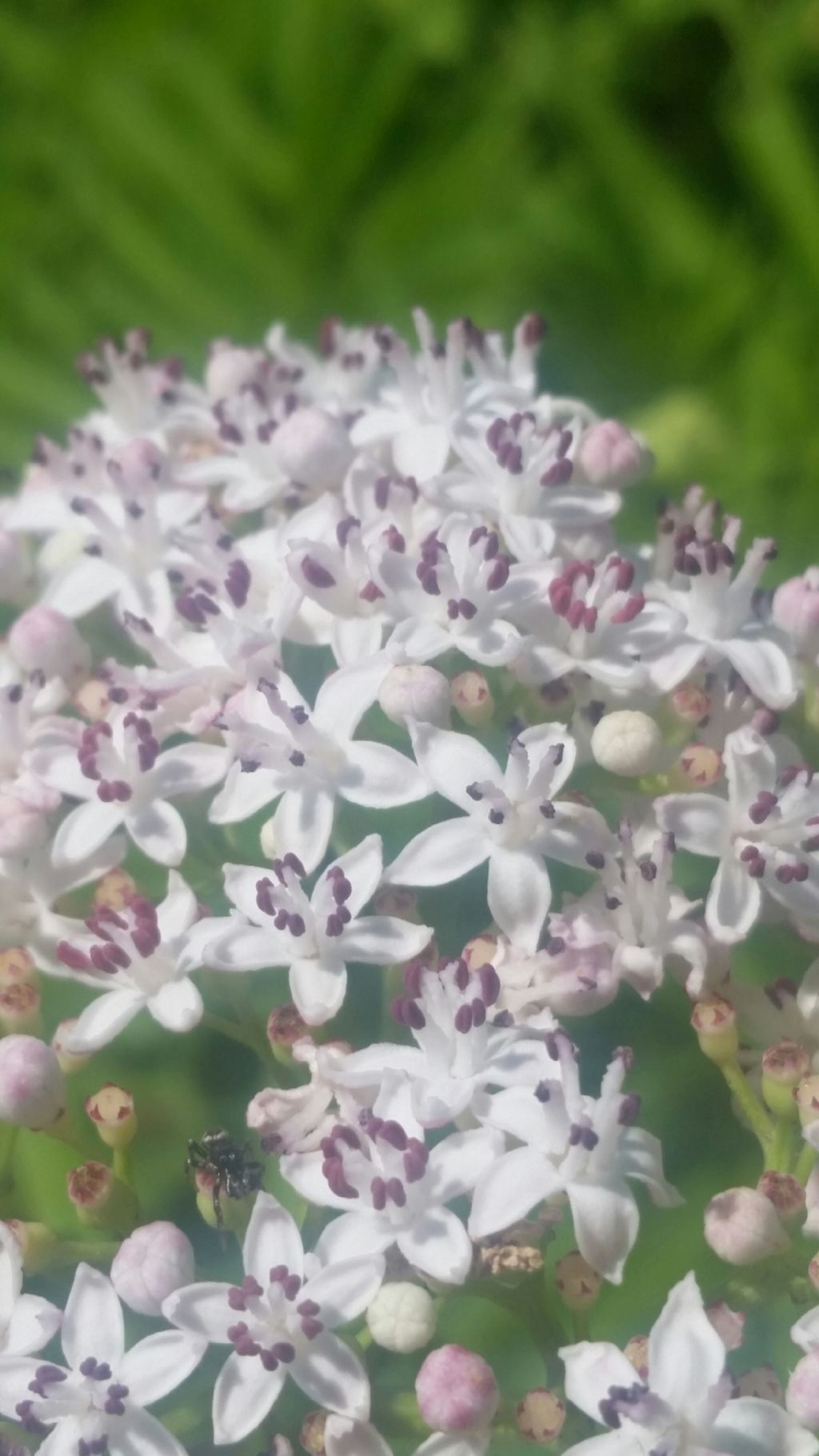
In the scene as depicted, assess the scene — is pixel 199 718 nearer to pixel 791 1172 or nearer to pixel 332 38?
pixel 791 1172

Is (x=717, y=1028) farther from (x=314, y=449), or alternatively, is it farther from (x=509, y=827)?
(x=314, y=449)

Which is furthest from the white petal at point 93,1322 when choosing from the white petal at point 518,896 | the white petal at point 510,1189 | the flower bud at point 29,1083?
the white petal at point 518,896

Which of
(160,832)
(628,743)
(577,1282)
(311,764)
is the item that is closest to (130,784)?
(160,832)

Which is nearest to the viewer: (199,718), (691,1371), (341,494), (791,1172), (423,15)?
(691,1371)

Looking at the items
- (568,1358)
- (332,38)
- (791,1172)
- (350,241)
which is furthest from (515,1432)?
(332,38)

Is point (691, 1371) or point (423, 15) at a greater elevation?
point (423, 15)

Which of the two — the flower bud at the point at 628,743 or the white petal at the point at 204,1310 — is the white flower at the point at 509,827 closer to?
the flower bud at the point at 628,743
